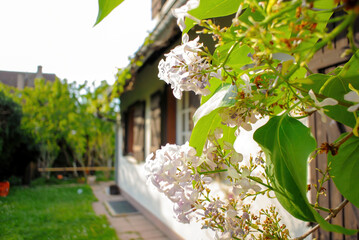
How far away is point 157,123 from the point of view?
366cm

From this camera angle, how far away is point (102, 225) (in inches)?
145

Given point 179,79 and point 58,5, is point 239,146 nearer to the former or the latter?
point 58,5

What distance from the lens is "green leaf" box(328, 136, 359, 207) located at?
45cm

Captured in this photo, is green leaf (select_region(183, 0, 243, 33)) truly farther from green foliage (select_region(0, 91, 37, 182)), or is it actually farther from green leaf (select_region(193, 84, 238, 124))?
green foliage (select_region(0, 91, 37, 182))

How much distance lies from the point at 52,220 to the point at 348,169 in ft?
13.1

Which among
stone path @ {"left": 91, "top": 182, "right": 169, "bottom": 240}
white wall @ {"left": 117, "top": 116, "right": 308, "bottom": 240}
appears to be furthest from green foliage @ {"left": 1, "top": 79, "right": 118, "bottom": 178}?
stone path @ {"left": 91, "top": 182, "right": 169, "bottom": 240}

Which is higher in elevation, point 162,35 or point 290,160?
point 162,35

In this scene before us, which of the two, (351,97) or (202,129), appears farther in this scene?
(202,129)

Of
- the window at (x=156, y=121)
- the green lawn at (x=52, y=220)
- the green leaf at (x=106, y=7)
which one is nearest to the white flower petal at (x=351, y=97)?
the green leaf at (x=106, y=7)

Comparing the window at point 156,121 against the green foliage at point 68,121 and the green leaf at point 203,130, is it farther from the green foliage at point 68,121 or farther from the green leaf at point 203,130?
the green leaf at point 203,130

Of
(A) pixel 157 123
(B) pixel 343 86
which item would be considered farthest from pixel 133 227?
(B) pixel 343 86

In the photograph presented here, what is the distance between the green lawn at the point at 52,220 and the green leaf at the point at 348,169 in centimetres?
215

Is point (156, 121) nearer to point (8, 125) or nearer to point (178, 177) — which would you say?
point (178, 177)

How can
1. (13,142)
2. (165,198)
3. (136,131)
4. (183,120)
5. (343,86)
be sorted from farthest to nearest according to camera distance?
(13,142) < (136,131) < (183,120) < (165,198) < (343,86)
